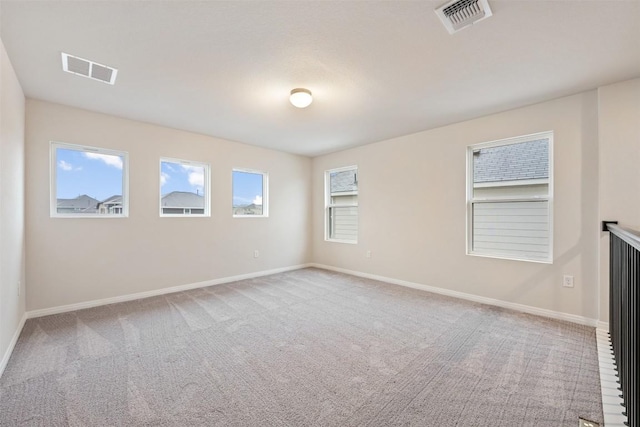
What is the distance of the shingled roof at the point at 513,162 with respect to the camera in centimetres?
329

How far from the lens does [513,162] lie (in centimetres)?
350

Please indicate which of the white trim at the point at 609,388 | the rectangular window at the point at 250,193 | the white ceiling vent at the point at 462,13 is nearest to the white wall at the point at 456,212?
the white trim at the point at 609,388

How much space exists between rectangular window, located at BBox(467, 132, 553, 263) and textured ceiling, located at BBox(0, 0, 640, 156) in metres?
0.60

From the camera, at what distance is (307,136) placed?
4555 mm

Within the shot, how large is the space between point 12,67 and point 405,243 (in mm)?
Result: 4958

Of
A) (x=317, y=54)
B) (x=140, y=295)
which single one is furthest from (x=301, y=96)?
(x=140, y=295)

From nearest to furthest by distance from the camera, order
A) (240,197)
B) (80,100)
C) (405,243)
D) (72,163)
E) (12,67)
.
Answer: (12,67) < (80,100) < (72,163) < (405,243) < (240,197)

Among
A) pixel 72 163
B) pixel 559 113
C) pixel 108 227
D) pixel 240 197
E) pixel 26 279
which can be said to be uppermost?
pixel 559 113

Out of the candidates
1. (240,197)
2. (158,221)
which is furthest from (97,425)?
(240,197)

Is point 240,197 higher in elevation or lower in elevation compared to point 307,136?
lower

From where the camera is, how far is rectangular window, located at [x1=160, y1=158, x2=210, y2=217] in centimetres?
417

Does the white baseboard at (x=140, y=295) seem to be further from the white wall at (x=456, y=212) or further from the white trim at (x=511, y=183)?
the white trim at (x=511, y=183)

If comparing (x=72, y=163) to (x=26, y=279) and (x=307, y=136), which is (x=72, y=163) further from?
(x=307, y=136)

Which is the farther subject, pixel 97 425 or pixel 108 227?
pixel 108 227
